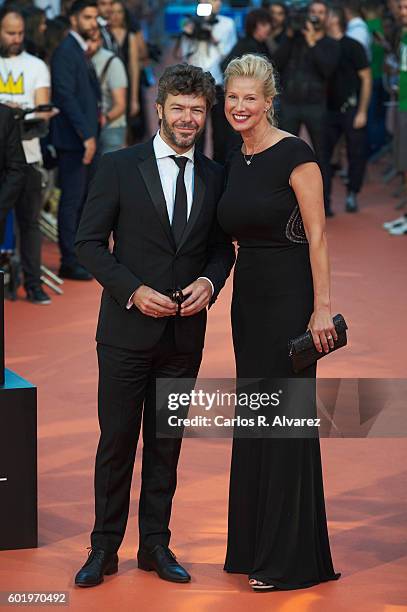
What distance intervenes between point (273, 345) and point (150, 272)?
1.79 feet

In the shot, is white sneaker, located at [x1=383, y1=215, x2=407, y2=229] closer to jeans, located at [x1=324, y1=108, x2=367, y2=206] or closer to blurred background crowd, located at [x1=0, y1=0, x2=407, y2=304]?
blurred background crowd, located at [x1=0, y1=0, x2=407, y2=304]

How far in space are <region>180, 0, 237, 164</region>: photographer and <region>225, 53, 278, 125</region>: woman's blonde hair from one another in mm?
9029

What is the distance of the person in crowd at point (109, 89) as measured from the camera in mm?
11281

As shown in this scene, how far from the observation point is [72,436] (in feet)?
23.4

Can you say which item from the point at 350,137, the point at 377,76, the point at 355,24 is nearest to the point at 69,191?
the point at 350,137

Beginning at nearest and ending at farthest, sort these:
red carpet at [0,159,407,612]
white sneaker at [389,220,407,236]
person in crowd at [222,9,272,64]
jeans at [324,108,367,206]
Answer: red carpet at [0,159,407,612] → white sneaker at [389,220,407,236] → person in crowd at [222,9,272,64] → jeans at [324,108,367,206]

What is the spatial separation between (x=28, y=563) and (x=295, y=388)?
1.32 meters

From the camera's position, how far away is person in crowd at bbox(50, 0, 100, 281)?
10.5 m

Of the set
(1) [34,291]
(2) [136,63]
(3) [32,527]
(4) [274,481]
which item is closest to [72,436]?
(3) [32,527]

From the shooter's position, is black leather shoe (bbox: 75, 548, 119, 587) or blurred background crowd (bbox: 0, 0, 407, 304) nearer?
black leather shoe (bbox: 75, 548, 119, 587)

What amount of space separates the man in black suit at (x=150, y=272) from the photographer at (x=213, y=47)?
9.04 metres

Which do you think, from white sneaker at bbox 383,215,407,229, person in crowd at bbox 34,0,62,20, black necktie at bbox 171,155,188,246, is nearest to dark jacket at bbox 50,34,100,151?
white sneaker at bbox 383,215,407,229

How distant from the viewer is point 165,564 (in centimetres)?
523

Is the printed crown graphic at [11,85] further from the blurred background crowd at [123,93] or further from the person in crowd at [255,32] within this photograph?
the person in crowd at [255,32]
